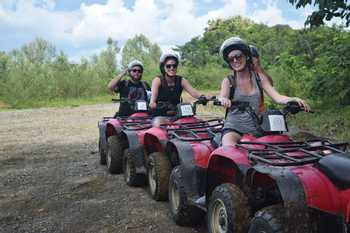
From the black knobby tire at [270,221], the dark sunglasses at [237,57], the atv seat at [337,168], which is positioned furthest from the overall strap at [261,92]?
the black knobby tire at [270,221]

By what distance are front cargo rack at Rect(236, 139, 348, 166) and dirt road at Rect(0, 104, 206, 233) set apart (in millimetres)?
1369

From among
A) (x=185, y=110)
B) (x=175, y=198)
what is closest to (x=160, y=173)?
(x=175, y=198)

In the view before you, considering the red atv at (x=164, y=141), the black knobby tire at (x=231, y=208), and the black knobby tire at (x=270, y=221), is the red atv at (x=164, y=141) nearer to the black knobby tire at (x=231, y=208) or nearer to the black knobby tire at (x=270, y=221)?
the black knobby tire at (x=231, y=208)

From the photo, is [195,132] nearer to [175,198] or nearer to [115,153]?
[175,198]

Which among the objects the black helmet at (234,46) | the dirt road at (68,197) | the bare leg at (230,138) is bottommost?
the dirt road at (68,197)

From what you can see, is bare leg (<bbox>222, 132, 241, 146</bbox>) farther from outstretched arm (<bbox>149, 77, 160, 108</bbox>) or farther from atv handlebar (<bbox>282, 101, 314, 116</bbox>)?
outstretched arm (<bbox>149, 77, 160, 108</bbox>)

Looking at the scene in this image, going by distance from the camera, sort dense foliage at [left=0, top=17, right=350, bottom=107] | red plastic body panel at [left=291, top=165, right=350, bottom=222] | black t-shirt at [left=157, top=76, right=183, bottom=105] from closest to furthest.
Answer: red plastic body panel at [left=291, top=165, right=350, bottom=222] < black t-shirt at [left=157, top=76, right=183, bottom=105] < dense foliage at [left=0, top=17, right=350, bottom=107]

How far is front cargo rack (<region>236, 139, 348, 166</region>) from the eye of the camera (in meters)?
3.24

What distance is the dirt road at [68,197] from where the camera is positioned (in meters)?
4.96

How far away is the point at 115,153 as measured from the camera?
7.25m

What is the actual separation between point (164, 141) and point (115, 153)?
2086 millimetres

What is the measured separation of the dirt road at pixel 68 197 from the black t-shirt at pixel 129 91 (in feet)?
3.56

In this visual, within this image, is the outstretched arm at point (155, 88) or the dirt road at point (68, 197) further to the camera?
A: the outstretched arm at point (155, 88)

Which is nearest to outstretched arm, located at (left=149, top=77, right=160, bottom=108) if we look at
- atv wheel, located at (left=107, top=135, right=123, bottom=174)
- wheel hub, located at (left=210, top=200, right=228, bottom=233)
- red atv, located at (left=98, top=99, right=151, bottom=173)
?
red atv, located at (left=98, top=99, right=151, bottom=173)
